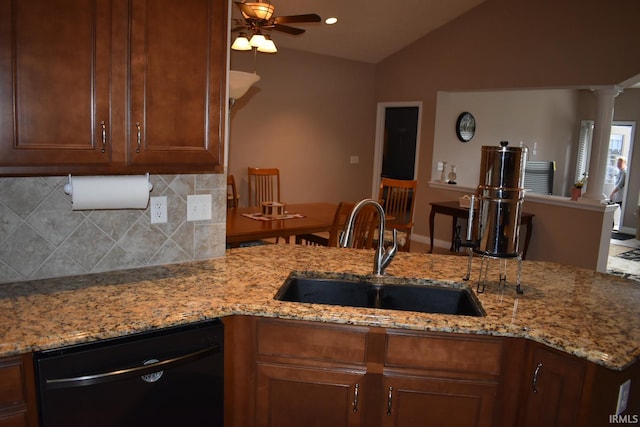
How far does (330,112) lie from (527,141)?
11.3 ft

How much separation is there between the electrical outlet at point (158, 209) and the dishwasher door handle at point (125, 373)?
0.69m

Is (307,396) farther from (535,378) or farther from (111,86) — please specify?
(111,86)

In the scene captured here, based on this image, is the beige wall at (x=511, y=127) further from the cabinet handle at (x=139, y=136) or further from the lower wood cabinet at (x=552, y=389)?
the cabinet handle at (x=139, y=136)

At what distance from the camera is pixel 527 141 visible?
823 cm

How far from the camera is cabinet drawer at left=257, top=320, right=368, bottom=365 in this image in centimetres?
169

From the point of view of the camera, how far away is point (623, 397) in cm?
160

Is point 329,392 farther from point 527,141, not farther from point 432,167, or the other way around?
point 527,141

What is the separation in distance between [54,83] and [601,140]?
518 centimetres

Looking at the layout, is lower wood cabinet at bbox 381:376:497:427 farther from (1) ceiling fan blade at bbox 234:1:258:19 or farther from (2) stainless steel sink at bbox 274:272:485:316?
(1) ceiling fan blade at bbox 234:1:258:19

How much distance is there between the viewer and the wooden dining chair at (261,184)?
6.07m

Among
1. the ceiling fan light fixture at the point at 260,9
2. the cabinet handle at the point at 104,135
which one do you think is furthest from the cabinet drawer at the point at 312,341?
the ceiling fan light fixture at the point at 260,9

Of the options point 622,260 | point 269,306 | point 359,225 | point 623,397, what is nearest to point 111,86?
point 269,306

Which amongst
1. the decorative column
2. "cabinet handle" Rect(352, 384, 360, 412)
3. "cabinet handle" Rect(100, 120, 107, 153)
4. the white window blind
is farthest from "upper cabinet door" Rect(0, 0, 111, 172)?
the white window blind

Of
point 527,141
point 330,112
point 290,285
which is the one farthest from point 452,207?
point 290,285
